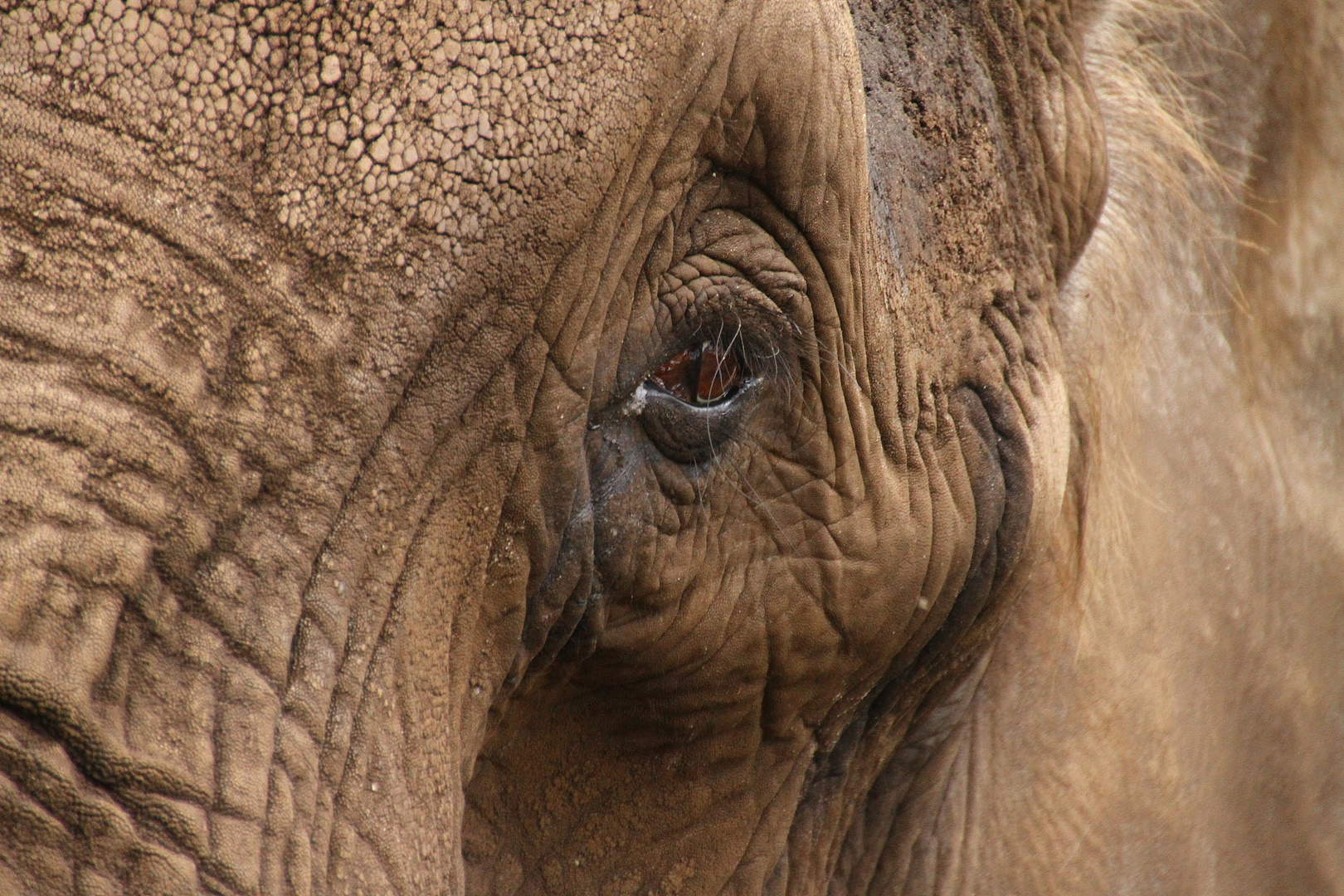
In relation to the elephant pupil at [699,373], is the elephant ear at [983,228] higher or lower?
higher

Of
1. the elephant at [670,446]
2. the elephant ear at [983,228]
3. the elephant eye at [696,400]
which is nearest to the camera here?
the elephant at [670,446]

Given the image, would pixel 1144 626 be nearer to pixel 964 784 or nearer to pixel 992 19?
pixel 964 784

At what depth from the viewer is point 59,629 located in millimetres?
1134

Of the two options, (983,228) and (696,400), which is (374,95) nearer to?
(696,400)

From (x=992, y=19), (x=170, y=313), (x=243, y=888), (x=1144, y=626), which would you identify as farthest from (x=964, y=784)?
(x=170, y=313)

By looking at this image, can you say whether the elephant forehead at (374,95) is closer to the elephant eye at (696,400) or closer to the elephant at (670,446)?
the elephant at (670,446)

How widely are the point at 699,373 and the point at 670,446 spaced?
82 mm

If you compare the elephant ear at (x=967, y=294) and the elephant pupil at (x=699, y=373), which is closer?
the elephant pupil at (x=699, y=373)

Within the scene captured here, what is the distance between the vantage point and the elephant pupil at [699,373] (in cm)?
158

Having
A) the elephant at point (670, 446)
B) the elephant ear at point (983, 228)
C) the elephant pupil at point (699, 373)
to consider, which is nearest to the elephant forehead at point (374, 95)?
the elephant at point (670, 446)

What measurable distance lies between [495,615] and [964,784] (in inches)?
39.6

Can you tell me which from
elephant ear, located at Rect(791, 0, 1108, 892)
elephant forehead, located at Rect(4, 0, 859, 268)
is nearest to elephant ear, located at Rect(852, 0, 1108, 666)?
elephant ear, located at Rect(791, 0, 1108, 892)

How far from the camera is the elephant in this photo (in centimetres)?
118

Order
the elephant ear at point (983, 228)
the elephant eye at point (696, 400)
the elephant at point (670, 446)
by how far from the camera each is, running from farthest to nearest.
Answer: the elephant ear at point (983, 228) → the elephant eye at point (696, 400) → the elephant at point (670, 446)
